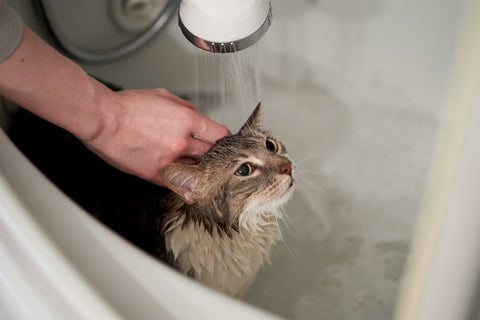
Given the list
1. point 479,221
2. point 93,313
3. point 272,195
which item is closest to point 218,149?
point 272,195

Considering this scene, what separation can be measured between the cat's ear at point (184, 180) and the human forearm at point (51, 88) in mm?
191

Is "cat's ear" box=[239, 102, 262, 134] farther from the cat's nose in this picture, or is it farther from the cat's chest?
the cat's chest

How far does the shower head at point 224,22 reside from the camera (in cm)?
96

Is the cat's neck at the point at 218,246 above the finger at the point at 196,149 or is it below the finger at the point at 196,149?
below

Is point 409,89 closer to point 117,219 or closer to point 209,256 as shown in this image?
point 209,256

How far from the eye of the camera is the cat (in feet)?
3.66

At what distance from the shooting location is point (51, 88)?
0.90 m

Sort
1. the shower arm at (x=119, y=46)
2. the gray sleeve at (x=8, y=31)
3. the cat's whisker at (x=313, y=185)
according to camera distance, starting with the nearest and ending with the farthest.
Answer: the gray sleeve at (x=8, y=31)
the shower arm at (x=119, y=46)
the cat's whisker at (x=313, y=185)

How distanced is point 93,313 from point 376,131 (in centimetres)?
144

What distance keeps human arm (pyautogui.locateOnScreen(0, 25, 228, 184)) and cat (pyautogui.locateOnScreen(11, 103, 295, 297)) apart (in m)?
0.09

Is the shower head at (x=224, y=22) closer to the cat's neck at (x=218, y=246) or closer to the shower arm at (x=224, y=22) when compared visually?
the shower arm at (x=224, y=22)

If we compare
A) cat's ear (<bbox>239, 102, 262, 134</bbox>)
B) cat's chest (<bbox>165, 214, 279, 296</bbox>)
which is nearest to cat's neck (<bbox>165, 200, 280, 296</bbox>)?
cat's chest (<bbox>165, 214, 279, 296</bbox>)

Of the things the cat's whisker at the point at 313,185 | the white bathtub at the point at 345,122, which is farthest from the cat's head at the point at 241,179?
the cat's whisker at the point at 313,185

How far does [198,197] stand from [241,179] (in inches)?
4.6
